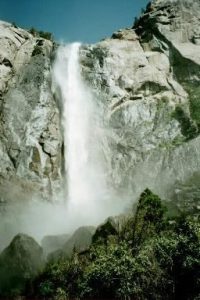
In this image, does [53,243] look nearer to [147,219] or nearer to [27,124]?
[147,219]

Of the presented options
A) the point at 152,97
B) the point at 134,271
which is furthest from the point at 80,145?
the point at 134,271

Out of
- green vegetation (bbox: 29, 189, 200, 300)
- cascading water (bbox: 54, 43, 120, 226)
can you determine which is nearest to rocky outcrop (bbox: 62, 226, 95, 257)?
green vegetation (bbox: 29, 189, 200, 300)

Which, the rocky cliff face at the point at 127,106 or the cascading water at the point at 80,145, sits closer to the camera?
the rocky cliff face at the point at 127,106

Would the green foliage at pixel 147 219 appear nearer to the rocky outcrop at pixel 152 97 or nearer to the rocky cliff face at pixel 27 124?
the rocky outcrop at pixel 152 97

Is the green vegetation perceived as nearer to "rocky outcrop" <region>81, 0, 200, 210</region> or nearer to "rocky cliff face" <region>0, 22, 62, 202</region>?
"rocky cliff face" <region>0, 22, 62, 202</region>

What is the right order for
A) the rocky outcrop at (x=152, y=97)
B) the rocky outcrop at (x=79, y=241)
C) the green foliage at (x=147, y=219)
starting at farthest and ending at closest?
the rocky outcrop at (x=152, y=97)
the rocky outcrop at (x=79, y=241)
the green foliage at (x=147, y=219)

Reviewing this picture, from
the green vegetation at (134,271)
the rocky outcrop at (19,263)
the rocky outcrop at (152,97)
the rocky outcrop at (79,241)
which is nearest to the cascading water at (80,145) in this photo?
the rocky outcrop at (152,97)

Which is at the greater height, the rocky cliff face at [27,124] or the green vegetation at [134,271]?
the rocky cliff face at [27,124]
